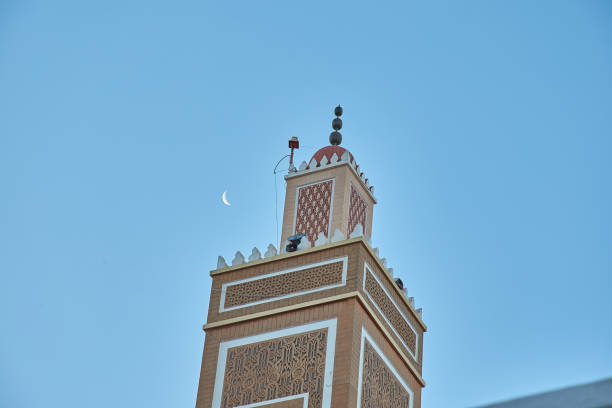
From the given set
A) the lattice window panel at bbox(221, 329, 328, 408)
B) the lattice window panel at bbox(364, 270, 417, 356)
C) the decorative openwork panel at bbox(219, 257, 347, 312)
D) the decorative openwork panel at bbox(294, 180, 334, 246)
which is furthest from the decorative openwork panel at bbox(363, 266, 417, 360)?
the decorative openwork panel at bbox(294, 180, 334, 246)

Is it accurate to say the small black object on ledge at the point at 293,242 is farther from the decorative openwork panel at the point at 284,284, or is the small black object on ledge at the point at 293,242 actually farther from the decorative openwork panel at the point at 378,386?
the decorative openwork panel at the point at 378,386

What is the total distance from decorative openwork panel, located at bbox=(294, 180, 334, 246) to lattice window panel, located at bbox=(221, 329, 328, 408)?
142 centimetres

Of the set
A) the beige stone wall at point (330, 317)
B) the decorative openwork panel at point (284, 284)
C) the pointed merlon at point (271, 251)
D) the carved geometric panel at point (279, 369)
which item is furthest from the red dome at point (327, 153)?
the carved geometric panel at point (279, 369)

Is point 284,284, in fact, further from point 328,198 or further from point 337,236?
point 328,198

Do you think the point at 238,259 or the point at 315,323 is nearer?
the point at 315,323

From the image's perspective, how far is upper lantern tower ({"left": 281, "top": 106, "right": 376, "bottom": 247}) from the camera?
12484 millimetres

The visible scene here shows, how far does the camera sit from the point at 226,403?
1130 cm

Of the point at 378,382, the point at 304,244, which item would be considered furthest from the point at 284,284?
the point at 378,382

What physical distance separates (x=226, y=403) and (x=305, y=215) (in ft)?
7.77

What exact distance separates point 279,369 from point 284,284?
3.13ft

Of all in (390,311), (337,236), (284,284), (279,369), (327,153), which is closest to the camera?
(279,369)

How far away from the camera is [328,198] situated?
12.6 meters

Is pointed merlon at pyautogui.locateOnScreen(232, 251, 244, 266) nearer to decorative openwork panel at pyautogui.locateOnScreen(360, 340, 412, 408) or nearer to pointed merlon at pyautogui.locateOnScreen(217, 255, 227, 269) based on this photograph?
pointed merlon at pyautogui.locateOnScreen(217, 255, 227, 269)

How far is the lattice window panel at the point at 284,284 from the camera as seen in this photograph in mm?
11609
